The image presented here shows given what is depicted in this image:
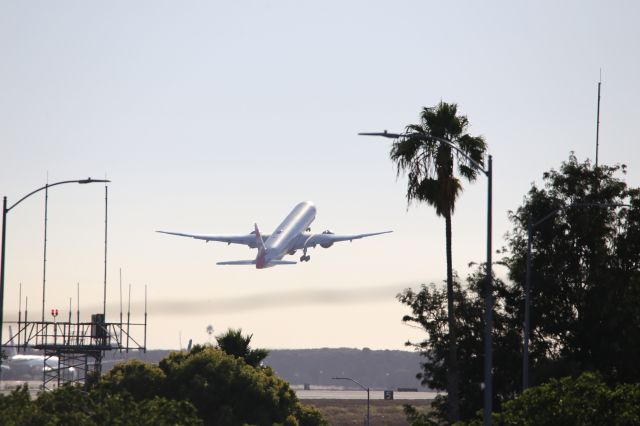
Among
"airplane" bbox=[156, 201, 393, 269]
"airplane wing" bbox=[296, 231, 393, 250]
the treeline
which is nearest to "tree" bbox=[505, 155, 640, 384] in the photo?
Result: the treeline

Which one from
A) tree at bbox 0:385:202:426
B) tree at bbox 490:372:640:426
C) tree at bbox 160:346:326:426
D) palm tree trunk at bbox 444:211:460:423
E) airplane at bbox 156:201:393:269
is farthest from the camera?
airplane at bbox 156:201:393:269

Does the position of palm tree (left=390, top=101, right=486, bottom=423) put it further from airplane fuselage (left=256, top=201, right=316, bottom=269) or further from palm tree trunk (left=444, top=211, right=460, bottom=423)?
airplane fuselage (left=256, top=201, right=316, bottom=269)

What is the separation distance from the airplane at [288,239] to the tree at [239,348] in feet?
144

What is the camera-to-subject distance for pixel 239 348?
261 feet

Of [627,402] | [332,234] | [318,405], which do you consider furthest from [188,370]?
[318,405]

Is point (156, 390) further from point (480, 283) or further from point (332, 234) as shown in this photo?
point (332, 234)

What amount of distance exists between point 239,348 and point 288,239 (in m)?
54.8

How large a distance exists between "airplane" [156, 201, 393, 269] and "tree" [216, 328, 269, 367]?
4378 centimetres

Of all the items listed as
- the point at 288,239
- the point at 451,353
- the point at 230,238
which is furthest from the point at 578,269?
the point at 230,238

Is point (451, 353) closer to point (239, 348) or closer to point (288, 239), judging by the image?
point (239, 348)

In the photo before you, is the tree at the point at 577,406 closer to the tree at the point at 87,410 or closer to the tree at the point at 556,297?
the tree at the point at 87,410

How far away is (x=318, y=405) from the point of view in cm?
18475

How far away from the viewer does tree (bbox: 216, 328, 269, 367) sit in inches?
3130

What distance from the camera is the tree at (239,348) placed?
79.5m
